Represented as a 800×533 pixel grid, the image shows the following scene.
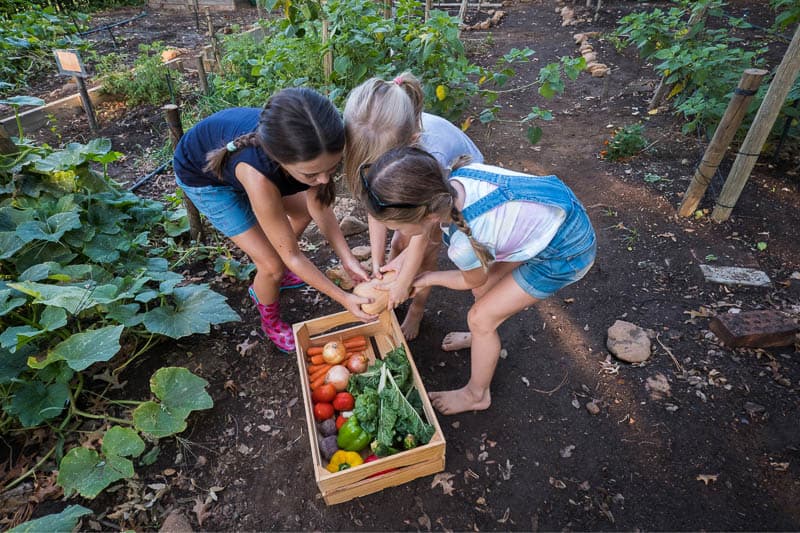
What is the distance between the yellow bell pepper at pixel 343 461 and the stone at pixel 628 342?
5.37ft

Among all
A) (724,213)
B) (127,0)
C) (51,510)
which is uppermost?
(127,0)

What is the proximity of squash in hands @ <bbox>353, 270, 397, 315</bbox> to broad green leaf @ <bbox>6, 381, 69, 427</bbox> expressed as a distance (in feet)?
4.73

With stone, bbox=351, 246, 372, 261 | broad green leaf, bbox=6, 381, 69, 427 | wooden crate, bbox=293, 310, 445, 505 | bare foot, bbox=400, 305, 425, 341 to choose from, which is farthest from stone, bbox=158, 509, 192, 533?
stone, bbox=351, 246, 372, 261

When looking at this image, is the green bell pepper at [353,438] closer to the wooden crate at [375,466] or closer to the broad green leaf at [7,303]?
the wooden crate at [375,466]

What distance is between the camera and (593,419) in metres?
2.18

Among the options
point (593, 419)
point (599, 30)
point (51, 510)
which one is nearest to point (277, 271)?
point (51, 510)

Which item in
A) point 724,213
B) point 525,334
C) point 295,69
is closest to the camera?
point 525,334

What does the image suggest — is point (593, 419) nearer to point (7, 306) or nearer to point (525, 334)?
point (525, 334)

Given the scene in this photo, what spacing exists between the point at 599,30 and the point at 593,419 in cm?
974

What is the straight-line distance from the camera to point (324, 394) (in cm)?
206

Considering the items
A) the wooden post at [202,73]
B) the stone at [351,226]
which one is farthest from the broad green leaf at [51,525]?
the wooden post at [202,73]

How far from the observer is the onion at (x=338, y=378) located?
211 centimetres

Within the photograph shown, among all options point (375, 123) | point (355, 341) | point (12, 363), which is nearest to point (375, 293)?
point (355, 341)

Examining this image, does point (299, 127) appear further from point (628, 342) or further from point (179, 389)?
point (628, 342)
